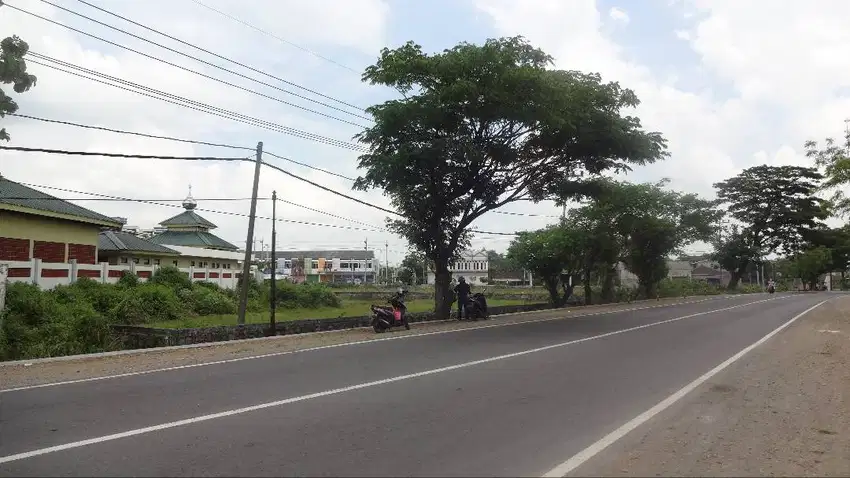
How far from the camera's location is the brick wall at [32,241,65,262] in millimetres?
27109

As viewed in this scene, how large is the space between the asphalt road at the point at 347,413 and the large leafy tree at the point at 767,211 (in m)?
62.3

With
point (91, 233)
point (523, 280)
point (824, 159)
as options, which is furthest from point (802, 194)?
point (91, 233)

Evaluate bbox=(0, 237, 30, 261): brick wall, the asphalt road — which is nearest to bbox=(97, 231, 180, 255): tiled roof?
bbox=(0, 237, 30, 261): brick wall

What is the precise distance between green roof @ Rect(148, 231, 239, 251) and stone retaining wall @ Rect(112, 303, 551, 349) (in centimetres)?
2932

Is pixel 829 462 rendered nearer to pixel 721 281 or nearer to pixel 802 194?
pixel 802 194

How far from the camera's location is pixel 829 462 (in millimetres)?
5953

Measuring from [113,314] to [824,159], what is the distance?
84.6 ft

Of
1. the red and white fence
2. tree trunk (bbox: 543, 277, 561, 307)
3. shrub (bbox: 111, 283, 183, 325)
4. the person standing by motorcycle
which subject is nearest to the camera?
the red and white fence

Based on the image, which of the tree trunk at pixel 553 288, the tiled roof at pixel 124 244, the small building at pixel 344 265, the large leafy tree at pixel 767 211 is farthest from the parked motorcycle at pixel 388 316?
the small building at pixel 344 265

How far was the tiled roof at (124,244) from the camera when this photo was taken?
36.6 meters

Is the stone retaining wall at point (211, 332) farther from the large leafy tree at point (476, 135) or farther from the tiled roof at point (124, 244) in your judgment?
the tiled roof at point (124, 244)

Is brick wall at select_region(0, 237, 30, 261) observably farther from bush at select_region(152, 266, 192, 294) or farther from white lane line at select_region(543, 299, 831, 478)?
white lane line at select_region(543, 299, 831, 478)

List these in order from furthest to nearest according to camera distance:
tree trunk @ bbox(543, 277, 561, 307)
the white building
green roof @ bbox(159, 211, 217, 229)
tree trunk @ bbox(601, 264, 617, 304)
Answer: the white building, green roof @ bbox(159, 211, 217, 229), tree trunk @ bbox(601, 264, 617, 304), tree trunk @ bbox(543, 277, 561, 307)

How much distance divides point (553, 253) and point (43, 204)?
24.3 metres
